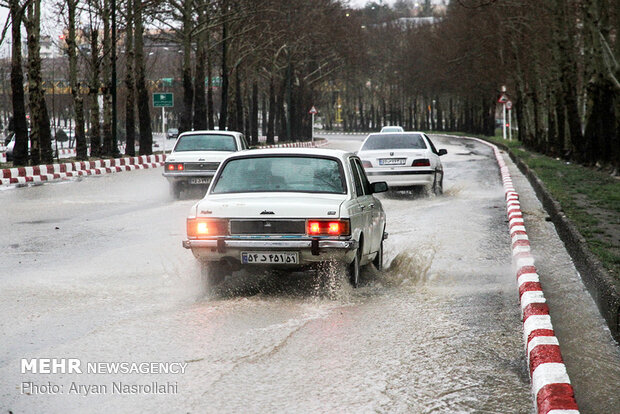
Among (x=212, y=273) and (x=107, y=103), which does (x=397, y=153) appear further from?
(x=107, y=103)

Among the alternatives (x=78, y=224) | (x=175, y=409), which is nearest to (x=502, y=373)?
(x=175, y=409)

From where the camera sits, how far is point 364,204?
1002 centimetres

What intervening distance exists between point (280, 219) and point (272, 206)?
143mm

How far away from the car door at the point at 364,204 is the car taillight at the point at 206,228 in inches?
54.6

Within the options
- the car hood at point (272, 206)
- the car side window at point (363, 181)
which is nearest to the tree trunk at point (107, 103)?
the car side window at point (363, 181)

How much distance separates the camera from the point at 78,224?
16.2 meters

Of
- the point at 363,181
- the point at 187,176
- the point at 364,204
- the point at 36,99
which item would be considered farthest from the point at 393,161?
the point at 36,99

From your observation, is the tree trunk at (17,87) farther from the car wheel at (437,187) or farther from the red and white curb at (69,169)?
the car wheel at (437,187)

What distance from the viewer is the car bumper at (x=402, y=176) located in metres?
22.1

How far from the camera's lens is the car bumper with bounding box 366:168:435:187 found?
2209 centimetres

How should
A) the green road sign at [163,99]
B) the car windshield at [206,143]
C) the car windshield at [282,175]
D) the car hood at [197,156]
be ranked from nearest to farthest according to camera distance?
1. the car windshield at [282,175]
2. the car hood at [197,156]
3. the car windshield at [206,143]
4. the green road sign at [163,99]

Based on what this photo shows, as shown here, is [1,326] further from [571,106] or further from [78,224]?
[571,106]

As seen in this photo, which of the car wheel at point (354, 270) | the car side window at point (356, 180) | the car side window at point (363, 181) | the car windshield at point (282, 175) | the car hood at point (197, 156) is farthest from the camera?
the car hood at point (197, 156)

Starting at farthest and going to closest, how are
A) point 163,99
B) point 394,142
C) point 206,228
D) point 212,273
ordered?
point 163,99
point 394,142
point 212,273
point 206,228
